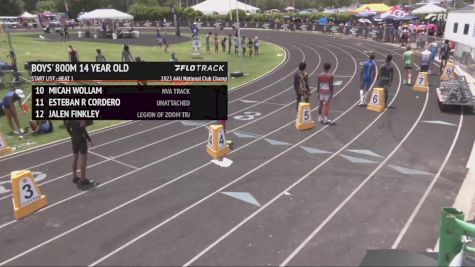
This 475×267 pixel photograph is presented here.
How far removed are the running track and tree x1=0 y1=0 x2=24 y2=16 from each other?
66.3 meters

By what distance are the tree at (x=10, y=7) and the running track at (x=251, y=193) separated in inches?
2611

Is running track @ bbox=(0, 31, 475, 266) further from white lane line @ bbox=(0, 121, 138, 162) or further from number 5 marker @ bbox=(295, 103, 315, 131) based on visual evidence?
number 5 marker @ bbox=(295, 103, 315, 131)

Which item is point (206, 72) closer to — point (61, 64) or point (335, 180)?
point (61, 64)

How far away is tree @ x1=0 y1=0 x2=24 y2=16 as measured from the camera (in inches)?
2621

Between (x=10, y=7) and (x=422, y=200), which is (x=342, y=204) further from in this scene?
(x=10, y=7)

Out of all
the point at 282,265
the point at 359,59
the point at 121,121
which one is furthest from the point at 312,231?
the point at 359,59

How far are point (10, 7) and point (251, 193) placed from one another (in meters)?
75.1

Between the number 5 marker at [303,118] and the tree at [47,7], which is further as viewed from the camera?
the tree at [47,7]

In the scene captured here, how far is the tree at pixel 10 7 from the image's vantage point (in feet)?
218

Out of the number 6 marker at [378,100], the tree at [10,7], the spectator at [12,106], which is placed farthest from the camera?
the tree at [10,7]

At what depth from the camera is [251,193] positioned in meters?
8.88
